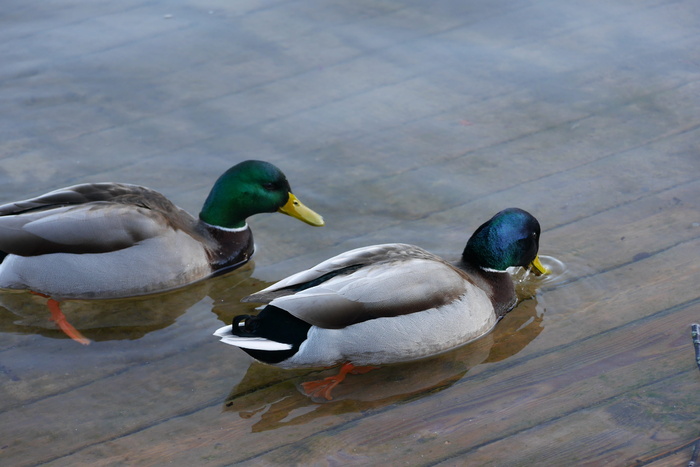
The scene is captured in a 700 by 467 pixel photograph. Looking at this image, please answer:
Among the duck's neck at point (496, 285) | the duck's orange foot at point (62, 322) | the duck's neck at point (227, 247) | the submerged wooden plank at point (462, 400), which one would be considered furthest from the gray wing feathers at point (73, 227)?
the duck's neck at point (496, 285)

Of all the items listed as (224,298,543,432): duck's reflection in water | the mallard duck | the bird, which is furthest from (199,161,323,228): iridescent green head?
(224,298,543,432): duck's reflection in water

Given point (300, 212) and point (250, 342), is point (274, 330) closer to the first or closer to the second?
point (250, 342)

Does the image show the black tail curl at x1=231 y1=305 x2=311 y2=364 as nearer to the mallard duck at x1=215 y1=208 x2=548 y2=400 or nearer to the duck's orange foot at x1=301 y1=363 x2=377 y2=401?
the mallard duck at x1=215 y1=208 x2=548 y2=400

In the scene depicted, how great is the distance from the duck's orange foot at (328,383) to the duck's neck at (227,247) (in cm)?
111

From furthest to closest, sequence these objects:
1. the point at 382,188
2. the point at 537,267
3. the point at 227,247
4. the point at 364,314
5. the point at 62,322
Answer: the point at 382,188 < the point at 227,247 < the point at 537,267 < the point at 62,322 < the point at 364,314

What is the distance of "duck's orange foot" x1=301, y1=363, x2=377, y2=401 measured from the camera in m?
3.96

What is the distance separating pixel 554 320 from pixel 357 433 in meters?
1.20

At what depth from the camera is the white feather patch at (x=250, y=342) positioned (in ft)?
12.6

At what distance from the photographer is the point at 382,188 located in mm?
5516

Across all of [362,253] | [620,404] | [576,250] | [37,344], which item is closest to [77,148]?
[37,344]

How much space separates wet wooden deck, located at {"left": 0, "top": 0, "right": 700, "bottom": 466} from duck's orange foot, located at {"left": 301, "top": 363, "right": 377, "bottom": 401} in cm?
7

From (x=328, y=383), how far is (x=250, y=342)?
1.31 feet

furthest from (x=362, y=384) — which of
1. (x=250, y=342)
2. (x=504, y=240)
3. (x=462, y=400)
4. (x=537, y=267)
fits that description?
(x=537, y=267)

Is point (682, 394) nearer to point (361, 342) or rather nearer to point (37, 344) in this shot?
point (361, 342)
